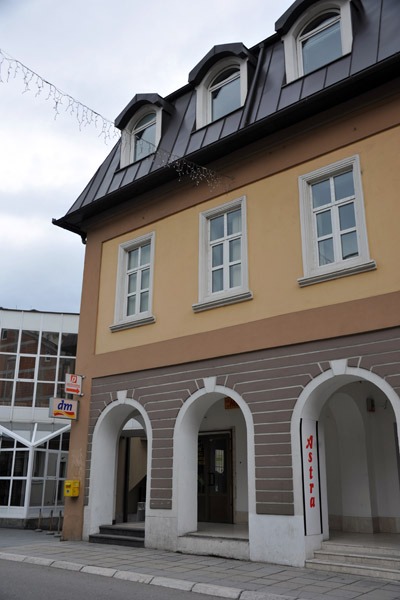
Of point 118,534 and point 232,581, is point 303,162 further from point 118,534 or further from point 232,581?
point 118,534

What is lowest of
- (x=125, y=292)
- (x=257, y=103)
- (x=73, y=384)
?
(x=73, y=384)

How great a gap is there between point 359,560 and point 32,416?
13.4 metres

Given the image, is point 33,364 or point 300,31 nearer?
point 300,31

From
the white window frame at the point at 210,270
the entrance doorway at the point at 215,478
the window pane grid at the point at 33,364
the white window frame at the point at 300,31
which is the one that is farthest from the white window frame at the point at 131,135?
the window pane grid at the point at 33,364

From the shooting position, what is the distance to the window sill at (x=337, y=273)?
881 cm

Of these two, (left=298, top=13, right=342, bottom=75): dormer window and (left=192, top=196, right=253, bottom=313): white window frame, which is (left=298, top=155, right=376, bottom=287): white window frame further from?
(left=298, top=13, right=342, bottom=75): dormer window

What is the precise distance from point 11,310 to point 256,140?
12310 millimetres

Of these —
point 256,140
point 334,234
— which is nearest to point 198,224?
point 256,140

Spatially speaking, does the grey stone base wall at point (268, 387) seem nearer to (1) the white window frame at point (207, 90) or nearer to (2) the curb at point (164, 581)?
(2) the curb at point (164, 581)

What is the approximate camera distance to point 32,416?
1892 centimetres

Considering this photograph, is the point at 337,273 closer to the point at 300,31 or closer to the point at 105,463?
the point at 300,31

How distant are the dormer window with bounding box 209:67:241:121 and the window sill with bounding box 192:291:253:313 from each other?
4.11 metres

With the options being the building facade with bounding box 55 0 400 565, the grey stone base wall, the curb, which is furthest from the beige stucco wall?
the curb

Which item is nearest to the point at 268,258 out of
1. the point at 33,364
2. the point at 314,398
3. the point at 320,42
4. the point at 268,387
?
the point at 268,387
